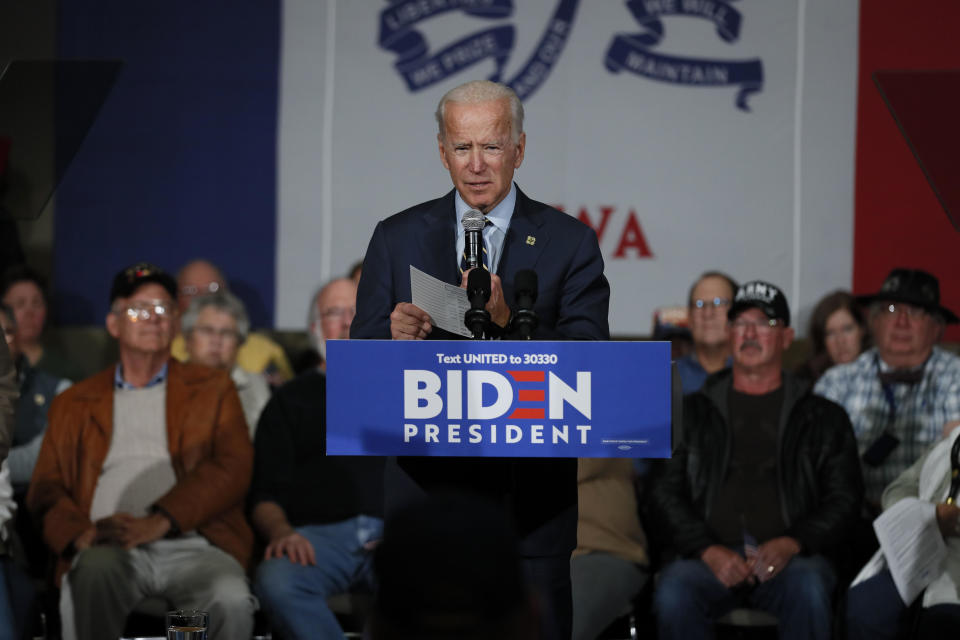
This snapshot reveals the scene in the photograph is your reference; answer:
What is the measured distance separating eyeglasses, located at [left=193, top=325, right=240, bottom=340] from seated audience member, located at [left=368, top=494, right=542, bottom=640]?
392 cm

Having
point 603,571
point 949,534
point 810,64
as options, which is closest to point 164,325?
point 603,571

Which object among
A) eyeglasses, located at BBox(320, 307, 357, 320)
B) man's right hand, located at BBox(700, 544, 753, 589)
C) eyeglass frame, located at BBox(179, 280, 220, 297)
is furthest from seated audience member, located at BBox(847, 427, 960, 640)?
eyeglass frame, located at BBox(179, 280, 220, 297)

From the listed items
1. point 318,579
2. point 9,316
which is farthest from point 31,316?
point 318,579

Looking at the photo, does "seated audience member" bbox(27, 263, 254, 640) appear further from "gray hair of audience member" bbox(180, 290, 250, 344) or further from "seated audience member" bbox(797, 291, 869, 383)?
"seated audience member" bbox(797, 291, 869, 383)

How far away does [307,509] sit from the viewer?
4.15 meters

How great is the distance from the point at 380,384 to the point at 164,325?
2265mm

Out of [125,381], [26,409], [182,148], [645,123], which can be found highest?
[645,123]

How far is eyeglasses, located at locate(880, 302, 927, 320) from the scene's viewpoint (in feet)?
15.2

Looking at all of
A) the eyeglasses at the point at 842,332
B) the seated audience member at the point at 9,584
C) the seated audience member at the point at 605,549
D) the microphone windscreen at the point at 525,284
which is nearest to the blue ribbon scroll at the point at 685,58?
the eyeglasses at the point at 842,332

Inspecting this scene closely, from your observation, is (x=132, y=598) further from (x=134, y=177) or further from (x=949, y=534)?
(x=134, y=177)

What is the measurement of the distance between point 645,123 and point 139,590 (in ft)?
11.2

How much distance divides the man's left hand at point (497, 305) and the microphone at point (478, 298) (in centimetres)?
9

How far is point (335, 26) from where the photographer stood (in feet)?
20.2

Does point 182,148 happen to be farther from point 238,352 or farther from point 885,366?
point 885,366
